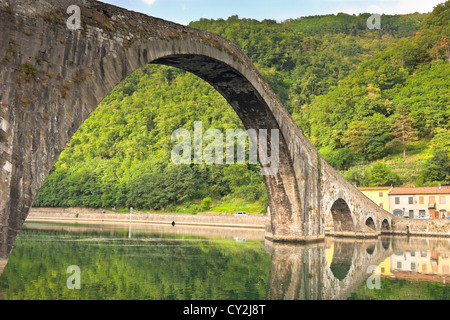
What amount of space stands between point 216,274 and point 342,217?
1643cm

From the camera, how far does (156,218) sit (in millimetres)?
45031

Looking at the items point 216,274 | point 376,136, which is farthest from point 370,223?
point 376,136

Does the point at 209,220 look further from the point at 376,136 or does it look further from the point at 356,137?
the point at 376,136

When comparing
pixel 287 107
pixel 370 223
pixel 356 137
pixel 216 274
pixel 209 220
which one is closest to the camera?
pixel 216 274

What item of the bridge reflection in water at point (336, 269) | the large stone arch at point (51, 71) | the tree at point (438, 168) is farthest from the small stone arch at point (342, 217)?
the tree at point (438, 168)

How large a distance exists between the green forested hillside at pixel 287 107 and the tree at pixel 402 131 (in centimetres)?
17

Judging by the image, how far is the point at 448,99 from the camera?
5397 cm

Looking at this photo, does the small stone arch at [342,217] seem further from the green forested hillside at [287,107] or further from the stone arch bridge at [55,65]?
the green forested hillside at [287,107]

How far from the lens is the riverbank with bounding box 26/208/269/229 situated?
38.4 meters

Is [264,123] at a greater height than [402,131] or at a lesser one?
lesser

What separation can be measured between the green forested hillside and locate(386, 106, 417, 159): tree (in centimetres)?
17

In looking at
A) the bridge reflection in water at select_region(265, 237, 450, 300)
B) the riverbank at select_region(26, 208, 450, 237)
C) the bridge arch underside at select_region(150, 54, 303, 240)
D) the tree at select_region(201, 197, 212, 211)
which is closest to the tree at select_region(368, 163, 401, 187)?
the riverbank at select_region(26, 208, 450, 237)
